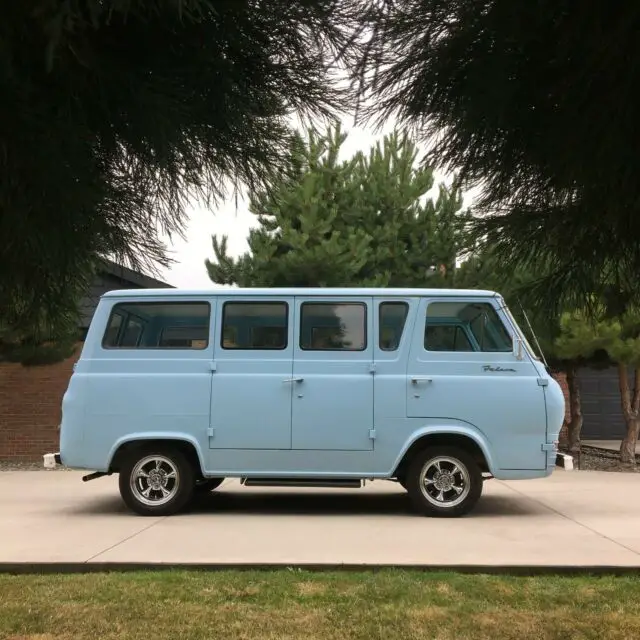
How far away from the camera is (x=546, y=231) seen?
2758 millimetres

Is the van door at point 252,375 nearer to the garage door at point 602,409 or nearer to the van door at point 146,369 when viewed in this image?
the van door at point 146,369

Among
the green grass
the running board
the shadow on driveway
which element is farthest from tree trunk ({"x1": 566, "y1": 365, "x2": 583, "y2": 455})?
the green grass

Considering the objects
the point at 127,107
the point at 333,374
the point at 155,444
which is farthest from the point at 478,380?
the point at 127,107

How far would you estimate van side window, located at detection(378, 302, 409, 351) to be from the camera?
300 inches

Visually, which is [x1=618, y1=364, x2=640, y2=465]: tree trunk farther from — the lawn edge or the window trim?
the lawn edge

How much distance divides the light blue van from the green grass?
2.36 meters

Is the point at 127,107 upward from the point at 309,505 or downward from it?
upward

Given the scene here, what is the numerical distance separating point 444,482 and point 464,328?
5.37 ft

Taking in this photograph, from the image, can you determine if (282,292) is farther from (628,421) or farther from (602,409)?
(602,409)

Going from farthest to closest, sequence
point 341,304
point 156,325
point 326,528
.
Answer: point 156,325
point 341,304
point 326,528

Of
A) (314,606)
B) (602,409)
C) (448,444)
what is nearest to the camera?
(314,606)

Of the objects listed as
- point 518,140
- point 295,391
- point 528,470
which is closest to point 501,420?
point 528,470

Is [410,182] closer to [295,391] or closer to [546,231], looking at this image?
[295,391]

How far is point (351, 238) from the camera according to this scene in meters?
13.8
